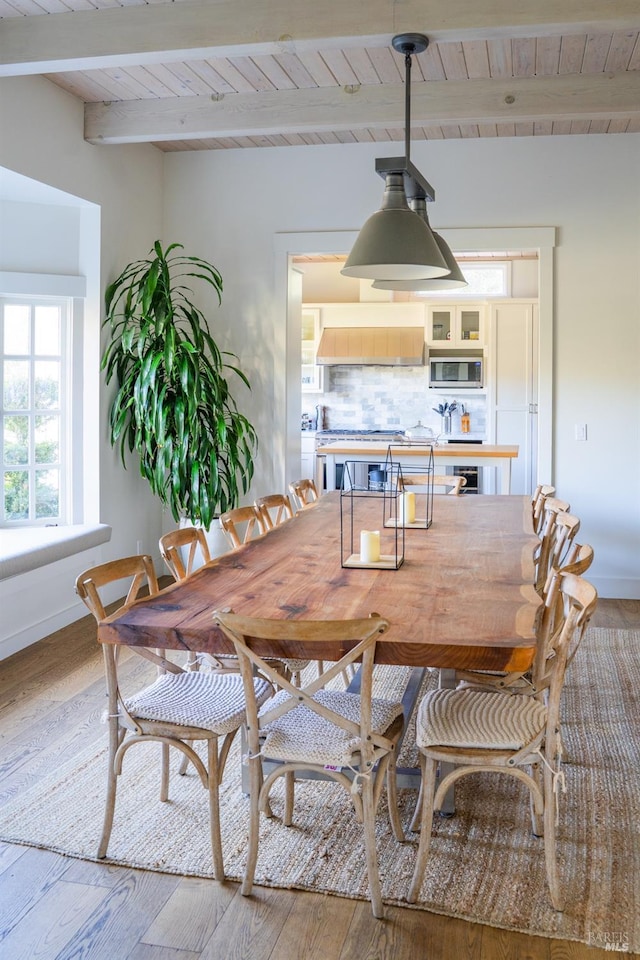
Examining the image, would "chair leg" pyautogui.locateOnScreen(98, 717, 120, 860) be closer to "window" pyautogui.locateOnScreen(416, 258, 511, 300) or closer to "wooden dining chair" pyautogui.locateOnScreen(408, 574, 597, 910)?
"wooden dining chair" pyautogui.locateOnScreen(408, 574, 597, 910)

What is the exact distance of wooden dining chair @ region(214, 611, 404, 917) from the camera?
2.05 metres

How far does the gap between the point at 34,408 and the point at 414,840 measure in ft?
11.7

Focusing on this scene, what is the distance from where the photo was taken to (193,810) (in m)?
2.78

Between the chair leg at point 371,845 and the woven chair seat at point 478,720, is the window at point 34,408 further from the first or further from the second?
the chair leg at point 371,845

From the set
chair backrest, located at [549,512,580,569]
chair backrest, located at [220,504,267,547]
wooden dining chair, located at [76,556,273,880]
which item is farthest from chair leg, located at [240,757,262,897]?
chair backrest, located at [549,512,580,569]

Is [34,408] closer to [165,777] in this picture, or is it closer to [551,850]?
[165,777]

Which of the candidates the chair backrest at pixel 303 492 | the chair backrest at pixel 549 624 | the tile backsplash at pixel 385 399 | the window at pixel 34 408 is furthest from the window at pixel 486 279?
the chair backrest at pixel 549 624

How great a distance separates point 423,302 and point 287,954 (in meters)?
8.13

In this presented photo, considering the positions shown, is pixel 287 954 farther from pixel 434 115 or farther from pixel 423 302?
pixel 423 302

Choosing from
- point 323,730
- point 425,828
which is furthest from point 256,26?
point 425,828

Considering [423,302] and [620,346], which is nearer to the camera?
[620,346]

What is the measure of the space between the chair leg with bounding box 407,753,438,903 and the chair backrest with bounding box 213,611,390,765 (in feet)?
0.52

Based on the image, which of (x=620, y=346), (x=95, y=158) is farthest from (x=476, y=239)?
(x=95, y=158)

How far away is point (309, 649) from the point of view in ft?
6.97
